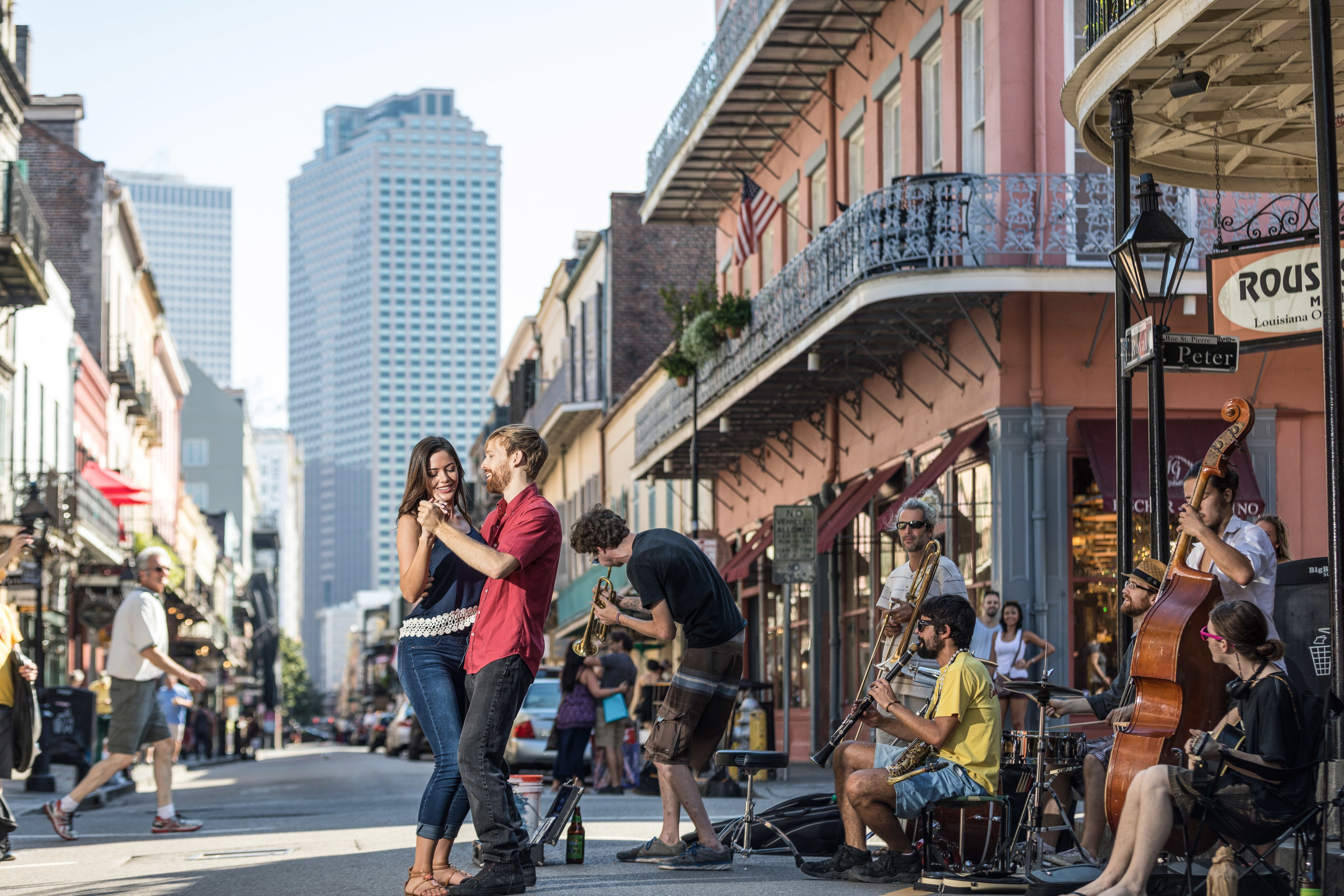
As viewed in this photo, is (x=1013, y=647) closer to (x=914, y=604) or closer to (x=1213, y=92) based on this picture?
(x=1213, y=92)

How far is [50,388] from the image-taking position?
3344 centimetres

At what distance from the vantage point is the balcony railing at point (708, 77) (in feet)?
73.3

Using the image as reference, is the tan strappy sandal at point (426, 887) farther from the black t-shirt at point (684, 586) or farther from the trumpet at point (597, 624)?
the black t-shirt at point (684, 586)

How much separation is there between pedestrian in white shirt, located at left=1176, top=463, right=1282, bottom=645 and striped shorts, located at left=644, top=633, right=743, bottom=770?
237cm

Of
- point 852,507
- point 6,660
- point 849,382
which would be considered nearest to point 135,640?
point 6,660

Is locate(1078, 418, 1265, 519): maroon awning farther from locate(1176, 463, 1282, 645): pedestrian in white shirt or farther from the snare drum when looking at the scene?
locate(1176, 463, 1282, 645): pedestrian in white shirt

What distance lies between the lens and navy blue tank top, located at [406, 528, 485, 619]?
24.9 ft

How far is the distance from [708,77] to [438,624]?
58.7 feet

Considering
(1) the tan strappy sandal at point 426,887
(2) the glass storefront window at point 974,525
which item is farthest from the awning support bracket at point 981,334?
(1) the tan strappy sandal at point 426,887

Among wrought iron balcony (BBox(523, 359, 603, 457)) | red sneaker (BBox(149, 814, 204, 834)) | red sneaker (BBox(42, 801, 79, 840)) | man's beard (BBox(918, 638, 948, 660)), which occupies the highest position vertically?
wrought iron balcony (BBox(523, 359, 603, 457))

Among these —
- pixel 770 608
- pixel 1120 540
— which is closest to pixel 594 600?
pixel 1120 540

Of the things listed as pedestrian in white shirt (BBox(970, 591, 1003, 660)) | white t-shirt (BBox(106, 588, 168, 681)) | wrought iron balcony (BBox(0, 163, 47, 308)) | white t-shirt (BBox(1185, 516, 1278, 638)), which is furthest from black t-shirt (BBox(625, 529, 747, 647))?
wrought iron balcony (BBox(0, 163, 47, 308))

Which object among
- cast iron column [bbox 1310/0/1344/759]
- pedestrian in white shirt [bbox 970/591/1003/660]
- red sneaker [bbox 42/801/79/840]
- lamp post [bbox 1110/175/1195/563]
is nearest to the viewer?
cast iron column [bbox 1310/0/1344/759]

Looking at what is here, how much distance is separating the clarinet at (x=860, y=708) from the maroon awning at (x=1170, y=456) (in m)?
8.14
